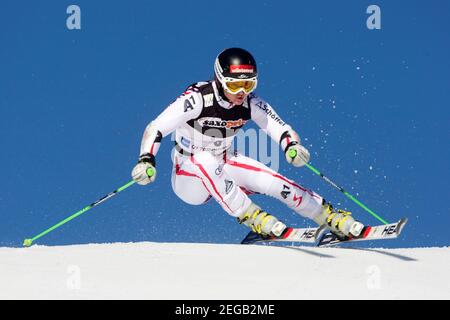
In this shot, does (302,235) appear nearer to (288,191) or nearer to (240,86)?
(288,191)

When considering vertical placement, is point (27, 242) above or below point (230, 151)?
below

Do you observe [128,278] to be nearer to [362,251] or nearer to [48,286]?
[48,286]

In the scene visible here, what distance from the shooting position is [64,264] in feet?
17.5

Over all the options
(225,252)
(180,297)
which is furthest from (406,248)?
(180,297)

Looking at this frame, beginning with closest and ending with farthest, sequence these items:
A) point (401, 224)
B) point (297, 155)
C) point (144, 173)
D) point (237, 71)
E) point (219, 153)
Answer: point (144, 173), point (401, 224), point (237, 71), point (297, 155), point (219, 153)

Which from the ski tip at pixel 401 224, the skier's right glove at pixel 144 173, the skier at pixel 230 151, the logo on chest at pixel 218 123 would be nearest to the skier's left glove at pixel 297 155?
the skier at pixel 230 151

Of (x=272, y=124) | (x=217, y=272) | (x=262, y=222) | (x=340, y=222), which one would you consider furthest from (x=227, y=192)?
(x=217, y=272)

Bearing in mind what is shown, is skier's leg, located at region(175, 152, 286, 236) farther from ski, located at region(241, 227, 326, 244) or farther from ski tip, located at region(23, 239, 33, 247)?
ski tip, located at region(23, 239, 33, 247)

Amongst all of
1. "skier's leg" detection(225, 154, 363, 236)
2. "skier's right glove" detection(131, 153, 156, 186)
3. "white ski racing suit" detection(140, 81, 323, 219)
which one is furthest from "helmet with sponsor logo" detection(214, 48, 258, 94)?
"skier's right glove" detection(131, 153, 156, 186)

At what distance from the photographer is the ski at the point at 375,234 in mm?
5672

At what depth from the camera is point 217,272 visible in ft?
16.8

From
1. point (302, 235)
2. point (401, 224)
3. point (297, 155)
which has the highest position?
point (297, 155)

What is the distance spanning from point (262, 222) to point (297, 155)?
1.82 ft

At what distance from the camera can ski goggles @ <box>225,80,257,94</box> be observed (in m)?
5.80
